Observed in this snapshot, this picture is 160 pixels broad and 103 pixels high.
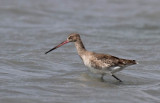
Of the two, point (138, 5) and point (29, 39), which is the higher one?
point (138, 5)

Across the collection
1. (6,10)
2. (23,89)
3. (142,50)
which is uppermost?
(6,10)

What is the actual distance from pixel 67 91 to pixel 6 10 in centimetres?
1075

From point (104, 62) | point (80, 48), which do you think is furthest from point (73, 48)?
point (104, 62)

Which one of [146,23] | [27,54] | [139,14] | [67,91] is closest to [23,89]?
[67,91]

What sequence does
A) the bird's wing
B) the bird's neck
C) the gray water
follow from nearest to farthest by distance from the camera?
the gray water → the bird's wing → the bird's neck

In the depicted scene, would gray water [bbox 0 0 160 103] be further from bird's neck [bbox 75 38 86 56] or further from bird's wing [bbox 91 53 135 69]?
bird's neck [bbox 75 38 86 56]

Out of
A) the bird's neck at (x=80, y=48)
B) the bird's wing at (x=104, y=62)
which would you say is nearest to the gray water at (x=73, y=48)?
the bird's wing at (x=104, y=62)

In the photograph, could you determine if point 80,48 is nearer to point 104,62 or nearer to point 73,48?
point 104,62

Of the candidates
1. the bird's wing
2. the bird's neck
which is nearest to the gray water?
the bird's wing

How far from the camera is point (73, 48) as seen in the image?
12641mm

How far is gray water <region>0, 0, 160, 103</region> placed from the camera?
26.9ft

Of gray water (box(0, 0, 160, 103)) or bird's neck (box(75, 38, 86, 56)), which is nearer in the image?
gray water (box(0, 0, 160, 103))

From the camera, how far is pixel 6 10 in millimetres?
18406

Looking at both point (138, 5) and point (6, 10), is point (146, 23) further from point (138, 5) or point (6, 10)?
point (6, 10)
